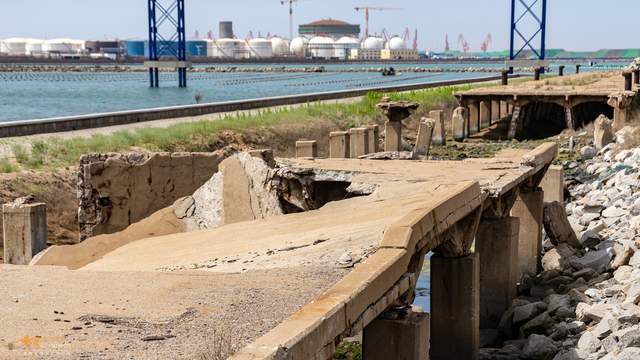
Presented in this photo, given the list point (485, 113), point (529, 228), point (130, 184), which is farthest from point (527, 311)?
point (485, 113)

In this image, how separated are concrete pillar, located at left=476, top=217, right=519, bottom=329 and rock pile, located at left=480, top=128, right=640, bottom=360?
1.01ft

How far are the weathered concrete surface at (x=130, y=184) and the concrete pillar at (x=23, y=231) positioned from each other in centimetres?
294

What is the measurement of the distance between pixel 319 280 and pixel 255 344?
2.16 m

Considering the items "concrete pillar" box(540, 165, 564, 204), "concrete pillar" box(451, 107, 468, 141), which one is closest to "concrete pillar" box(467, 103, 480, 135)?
"concrete pillar" box(451, 107, 468, 141)

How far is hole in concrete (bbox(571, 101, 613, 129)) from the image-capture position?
37.5m

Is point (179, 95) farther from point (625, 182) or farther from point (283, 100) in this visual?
point (625, 182)

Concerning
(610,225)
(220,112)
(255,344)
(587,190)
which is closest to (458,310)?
(255,344)

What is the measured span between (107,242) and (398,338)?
6.14 metres

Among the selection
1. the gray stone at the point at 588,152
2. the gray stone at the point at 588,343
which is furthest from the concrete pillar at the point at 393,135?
the gray stone at the point at 588,343

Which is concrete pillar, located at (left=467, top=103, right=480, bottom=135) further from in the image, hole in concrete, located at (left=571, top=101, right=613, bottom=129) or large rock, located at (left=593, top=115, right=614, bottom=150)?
large rock, located at (left=593, top=115, right=614, bottom=150)

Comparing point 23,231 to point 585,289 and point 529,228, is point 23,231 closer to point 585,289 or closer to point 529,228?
point 585,289

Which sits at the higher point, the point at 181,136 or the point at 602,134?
the point at 181,136

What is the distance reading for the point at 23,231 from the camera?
12.0 metres

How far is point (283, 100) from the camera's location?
123 ft
